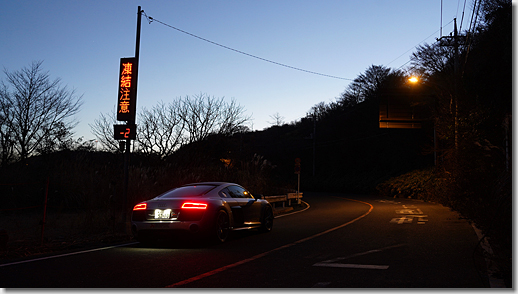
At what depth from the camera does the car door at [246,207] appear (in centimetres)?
1146

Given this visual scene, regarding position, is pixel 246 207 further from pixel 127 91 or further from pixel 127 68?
pixel 127 68

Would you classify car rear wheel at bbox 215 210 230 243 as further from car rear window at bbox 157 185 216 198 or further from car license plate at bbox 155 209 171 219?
car license plate at bbox 155 209 171 219

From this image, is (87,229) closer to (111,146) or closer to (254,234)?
(254,234)

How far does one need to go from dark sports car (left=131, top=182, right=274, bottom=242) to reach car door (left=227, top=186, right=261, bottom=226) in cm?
11

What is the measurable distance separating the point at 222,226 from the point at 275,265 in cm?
320

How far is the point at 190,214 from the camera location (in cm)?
980

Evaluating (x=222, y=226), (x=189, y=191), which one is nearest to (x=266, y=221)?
(x=222, y=226)

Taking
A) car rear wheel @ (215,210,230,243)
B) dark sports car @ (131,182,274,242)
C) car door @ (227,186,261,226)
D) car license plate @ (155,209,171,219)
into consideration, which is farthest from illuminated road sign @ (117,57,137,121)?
car rear wheel @ (215,210,230,243)

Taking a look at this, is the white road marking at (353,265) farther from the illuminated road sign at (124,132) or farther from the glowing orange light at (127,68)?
the glowing orange light at (127,68)

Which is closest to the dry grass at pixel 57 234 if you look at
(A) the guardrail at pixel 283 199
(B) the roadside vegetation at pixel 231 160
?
(B) the roadside vegetation at pixel 231 160

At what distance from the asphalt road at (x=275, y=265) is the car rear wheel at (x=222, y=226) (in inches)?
11.1

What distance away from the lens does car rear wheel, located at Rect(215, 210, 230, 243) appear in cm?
1025

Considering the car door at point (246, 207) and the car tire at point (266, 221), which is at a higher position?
the car door at point (246, 207)

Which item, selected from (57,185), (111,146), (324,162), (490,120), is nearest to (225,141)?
(111,146)
